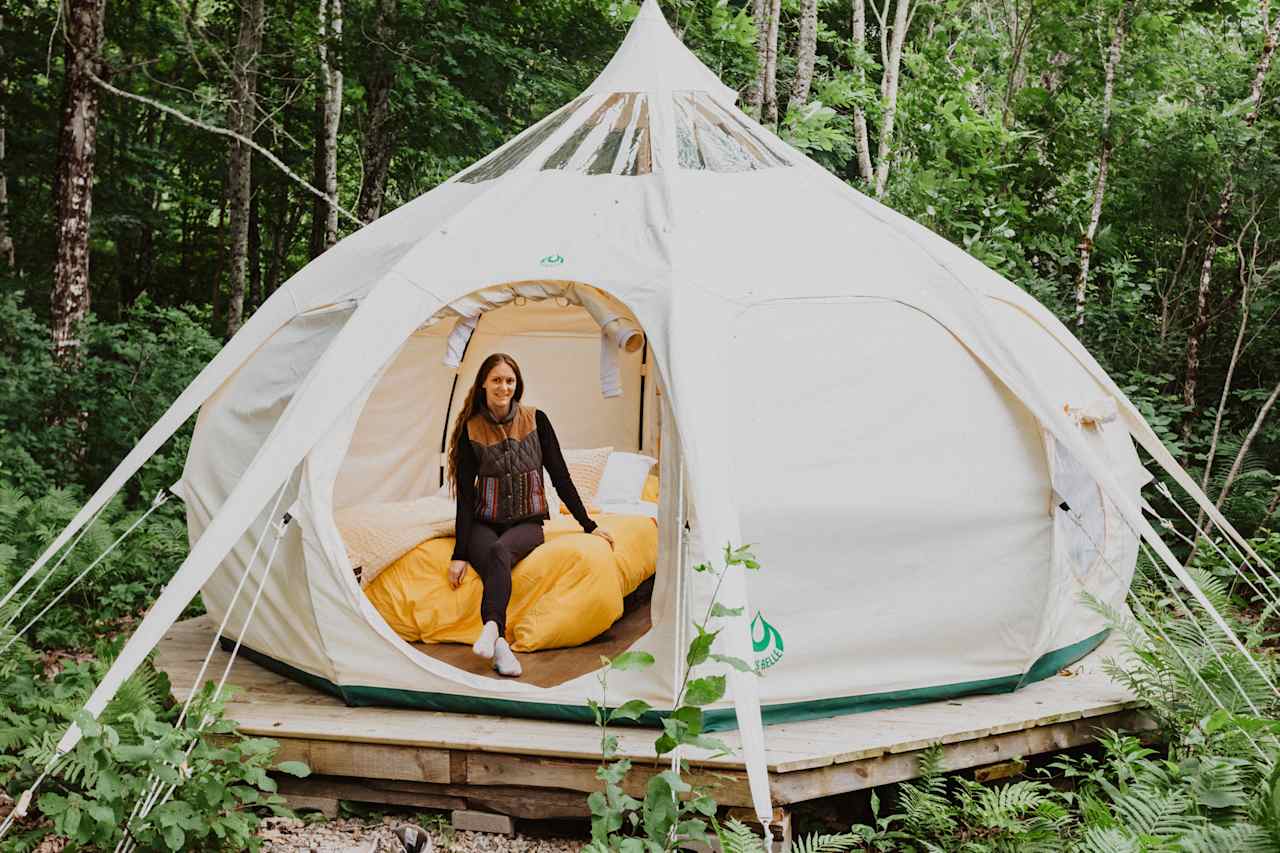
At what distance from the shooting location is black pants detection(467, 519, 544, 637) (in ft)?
17.3

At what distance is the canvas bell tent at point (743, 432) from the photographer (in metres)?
4.59

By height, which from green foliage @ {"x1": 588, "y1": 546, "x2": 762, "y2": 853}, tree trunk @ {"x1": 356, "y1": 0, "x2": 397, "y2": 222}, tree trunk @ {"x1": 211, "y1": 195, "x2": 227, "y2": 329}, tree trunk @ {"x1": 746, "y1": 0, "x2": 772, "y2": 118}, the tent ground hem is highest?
tree trunk @ {"x1": 746, "y1": 0, "x2": 772, "y2": 118}

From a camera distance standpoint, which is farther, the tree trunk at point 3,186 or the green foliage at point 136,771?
the tree trunk at point 3,186

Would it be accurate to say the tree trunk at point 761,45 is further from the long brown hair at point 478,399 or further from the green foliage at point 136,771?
Answer: the green foliage at point 136,771

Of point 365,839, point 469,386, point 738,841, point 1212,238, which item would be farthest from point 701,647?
point 1212,238

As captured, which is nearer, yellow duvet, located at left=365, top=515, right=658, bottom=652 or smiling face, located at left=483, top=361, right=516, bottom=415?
yellow duvet, located at left=365, top=515, right=658, bottom=652

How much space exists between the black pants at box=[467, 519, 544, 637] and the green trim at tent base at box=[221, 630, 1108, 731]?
1.70ft

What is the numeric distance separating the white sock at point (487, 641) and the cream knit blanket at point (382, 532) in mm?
658

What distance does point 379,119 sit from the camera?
10.9 metres

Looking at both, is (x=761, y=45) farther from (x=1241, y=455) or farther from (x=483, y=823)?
(x=483, y=823)

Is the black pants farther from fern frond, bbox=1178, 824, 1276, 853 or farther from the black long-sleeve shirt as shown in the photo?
fern frond, bbox=1178, 824, 1276, 853

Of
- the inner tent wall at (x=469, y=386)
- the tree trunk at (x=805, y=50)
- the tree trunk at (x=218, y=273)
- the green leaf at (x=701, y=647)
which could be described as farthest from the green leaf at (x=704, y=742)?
the tree trunk at (x=218, y=273)

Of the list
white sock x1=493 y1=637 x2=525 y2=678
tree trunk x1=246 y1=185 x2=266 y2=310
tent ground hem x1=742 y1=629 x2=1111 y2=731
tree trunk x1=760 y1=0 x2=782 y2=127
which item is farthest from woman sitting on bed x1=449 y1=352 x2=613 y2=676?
tree trunk x1=246 y1=185 x2=266 y2=310

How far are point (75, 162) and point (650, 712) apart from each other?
650cm
